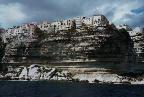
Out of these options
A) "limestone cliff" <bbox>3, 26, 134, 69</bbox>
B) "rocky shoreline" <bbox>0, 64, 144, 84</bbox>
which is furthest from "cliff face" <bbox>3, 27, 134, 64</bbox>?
"rocky shoreline" <bbox>0, 64, 144, 84</bbox>

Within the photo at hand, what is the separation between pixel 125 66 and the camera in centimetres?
13475

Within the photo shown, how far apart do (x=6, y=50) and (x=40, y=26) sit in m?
17.3

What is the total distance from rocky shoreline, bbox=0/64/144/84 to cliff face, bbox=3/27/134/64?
221 inches

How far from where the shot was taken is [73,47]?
142 m

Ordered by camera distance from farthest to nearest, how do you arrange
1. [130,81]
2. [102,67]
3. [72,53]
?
[72,53]
[102,67]
[130,81]

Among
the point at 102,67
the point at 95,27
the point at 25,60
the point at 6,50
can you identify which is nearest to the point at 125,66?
the point at 102,67

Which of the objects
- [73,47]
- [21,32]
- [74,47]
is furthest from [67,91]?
[21,32]

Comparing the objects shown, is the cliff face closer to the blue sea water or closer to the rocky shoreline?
the rocky shoreline

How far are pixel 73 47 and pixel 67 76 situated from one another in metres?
14.0

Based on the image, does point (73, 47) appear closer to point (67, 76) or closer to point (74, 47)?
point (74, 47)

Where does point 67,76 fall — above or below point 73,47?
below

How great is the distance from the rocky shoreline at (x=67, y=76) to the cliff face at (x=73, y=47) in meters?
5.63

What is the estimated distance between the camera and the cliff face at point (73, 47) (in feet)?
443

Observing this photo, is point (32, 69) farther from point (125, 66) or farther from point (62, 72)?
point (125, 66)
